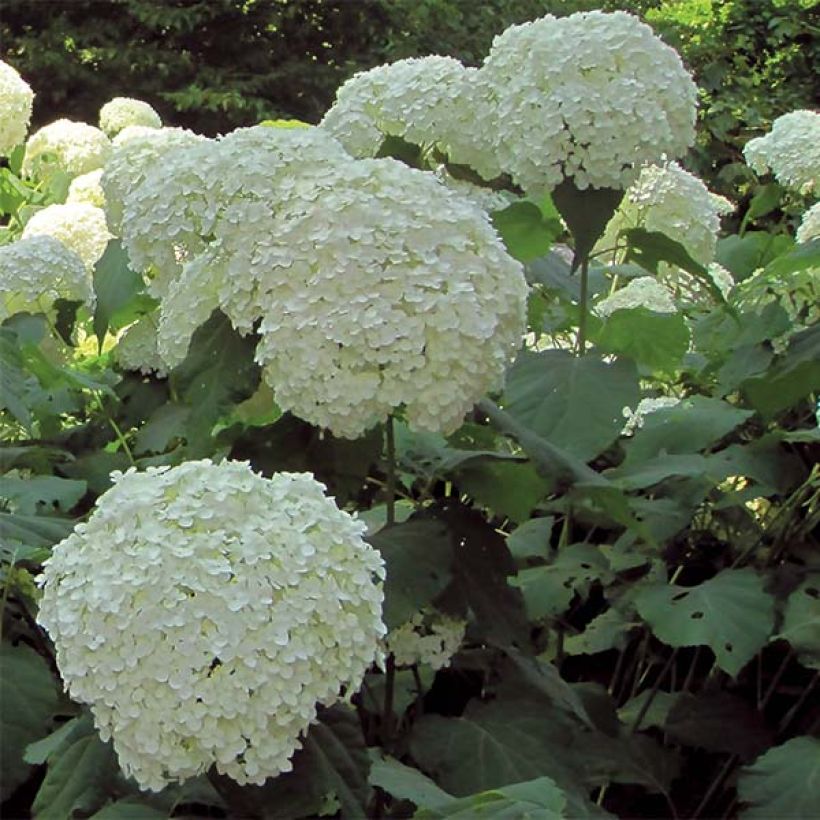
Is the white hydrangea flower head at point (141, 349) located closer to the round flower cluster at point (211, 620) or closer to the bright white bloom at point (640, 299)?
the bright white bloom at point (640, 299)

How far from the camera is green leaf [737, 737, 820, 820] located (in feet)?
6.81

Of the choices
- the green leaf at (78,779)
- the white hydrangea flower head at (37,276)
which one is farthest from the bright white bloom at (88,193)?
the green leaf at (78,779)

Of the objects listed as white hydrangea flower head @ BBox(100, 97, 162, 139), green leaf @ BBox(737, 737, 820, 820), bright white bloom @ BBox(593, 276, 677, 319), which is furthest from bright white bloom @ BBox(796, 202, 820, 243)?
white hydrangea flower head @ BBox(100, 97, 162, 139)

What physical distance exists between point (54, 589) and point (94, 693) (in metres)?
0.15

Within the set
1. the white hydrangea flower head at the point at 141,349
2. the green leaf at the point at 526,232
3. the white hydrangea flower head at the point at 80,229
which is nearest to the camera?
the green leaf at the point at 526,232

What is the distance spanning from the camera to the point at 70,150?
15.8 feet

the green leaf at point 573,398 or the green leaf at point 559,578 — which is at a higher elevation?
the green leaf at point 573,398

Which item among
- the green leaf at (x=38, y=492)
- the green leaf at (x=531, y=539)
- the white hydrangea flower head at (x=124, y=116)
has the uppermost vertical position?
the green leaf at (x=38, y=492)

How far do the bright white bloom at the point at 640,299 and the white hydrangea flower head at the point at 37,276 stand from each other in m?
1.04

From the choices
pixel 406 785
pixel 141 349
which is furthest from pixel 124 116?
pixel 406 785

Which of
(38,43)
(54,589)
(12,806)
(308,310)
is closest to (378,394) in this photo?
(308,310)

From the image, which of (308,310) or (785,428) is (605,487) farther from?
(785,428)

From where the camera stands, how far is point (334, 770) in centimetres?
163

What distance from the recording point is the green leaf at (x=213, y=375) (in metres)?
1.87
